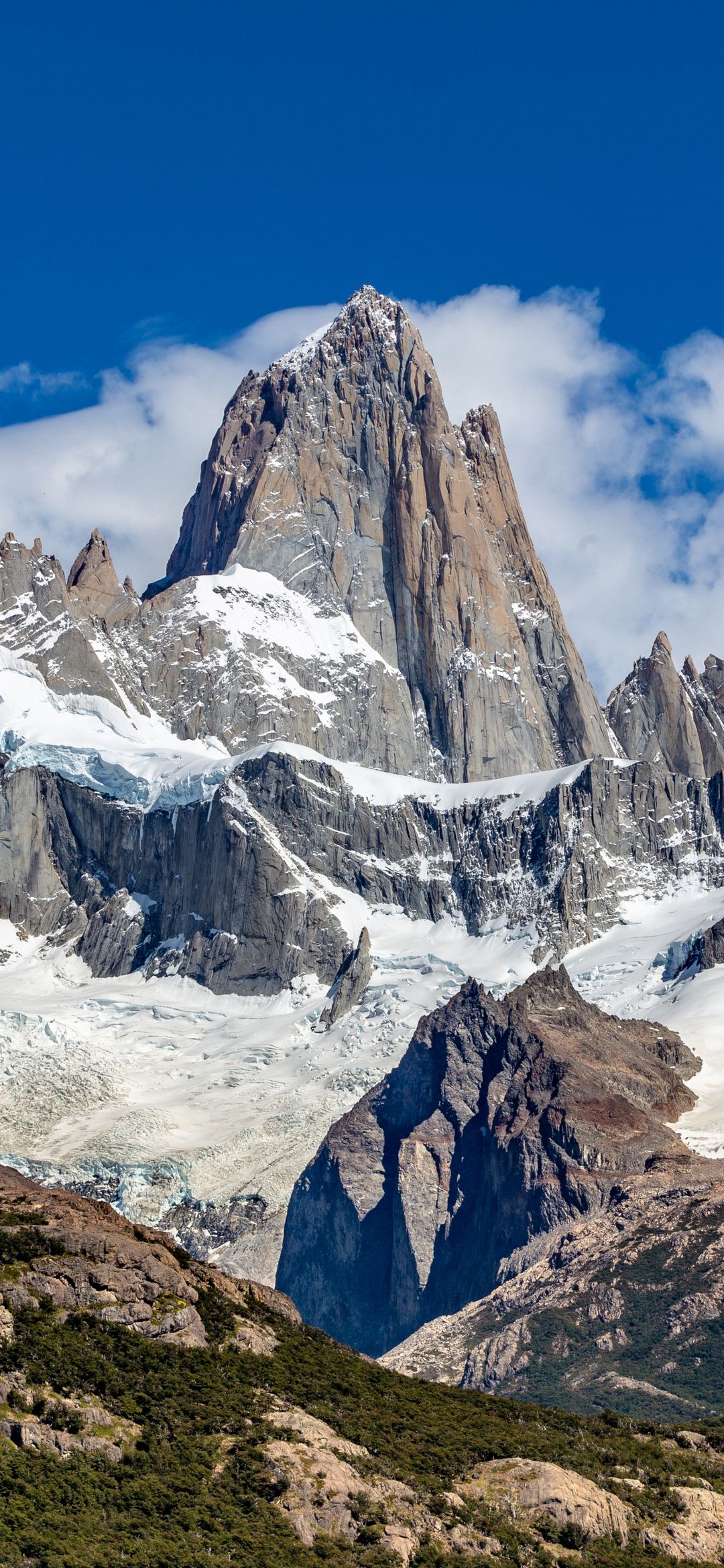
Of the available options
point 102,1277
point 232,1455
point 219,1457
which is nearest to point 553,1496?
point 232,1455

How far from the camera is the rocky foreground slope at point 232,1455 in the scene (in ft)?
263

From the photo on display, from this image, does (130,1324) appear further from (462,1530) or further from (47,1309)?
(462,1530)

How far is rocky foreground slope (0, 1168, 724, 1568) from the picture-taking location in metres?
80.1

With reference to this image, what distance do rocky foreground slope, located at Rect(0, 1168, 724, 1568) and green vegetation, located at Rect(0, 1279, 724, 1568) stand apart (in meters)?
0.10

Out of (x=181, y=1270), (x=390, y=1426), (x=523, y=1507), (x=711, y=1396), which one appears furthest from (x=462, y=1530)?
(x=711, y=1396)

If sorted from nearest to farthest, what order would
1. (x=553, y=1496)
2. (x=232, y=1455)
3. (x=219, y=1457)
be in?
1. (x=219, y=1457)
2. (x=232, y=1455)
3. (x=553, y=1496)

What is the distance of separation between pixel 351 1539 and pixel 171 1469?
726 centimetres

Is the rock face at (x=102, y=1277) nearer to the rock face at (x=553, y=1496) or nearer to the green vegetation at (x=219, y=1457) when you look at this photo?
the green vegetation at (x=219, y=1457)

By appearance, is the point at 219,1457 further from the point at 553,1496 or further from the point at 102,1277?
the point at 553,1496

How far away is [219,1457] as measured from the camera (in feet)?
280

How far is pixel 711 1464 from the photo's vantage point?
99500 millimetres

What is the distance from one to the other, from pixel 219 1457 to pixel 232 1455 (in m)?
0.52

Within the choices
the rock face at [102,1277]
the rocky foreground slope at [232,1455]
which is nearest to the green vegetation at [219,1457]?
the rocky foreground slope at [232,1455]

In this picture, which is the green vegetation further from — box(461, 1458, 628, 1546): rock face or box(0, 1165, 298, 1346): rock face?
box(461, 1458, 628, 1546): rock face
